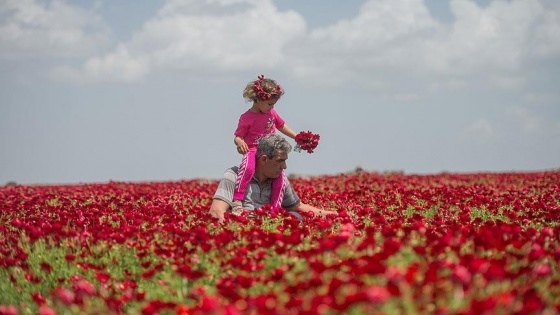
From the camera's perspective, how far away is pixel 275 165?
9000 mm

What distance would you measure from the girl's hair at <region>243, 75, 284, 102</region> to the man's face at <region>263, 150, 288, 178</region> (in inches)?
52.9

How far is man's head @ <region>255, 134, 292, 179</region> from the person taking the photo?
28.8 ft

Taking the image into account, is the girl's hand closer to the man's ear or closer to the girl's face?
the girl's face

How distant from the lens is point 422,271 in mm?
4652

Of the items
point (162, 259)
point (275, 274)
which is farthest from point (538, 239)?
point (162, 259)

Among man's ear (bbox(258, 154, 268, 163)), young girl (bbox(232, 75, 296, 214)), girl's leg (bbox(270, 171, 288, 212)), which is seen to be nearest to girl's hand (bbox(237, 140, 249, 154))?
young girl (bbox(232, 75, 296, 214))

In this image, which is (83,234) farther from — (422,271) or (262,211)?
(422,271)

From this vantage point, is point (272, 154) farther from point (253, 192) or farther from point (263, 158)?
point (253, 192)

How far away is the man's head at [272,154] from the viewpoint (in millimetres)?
8773

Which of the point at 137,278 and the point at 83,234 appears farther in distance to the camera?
the point at 83,234

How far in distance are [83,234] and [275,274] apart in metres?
3.10

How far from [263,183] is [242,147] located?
2.39ft

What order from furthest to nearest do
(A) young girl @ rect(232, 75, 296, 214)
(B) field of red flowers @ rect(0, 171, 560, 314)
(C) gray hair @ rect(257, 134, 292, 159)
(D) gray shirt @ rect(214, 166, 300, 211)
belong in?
(A) young girl @ rect(232, 75, 296, 214)
(D) gray shirt @ rect(214, 166, 300, 211)
(C) gray hair @ rect(257, 134, 292, 159)
(B) field of red flowers @ rect(0, 171, 560, 314)

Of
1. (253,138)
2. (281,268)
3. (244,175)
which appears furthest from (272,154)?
(281,268)
